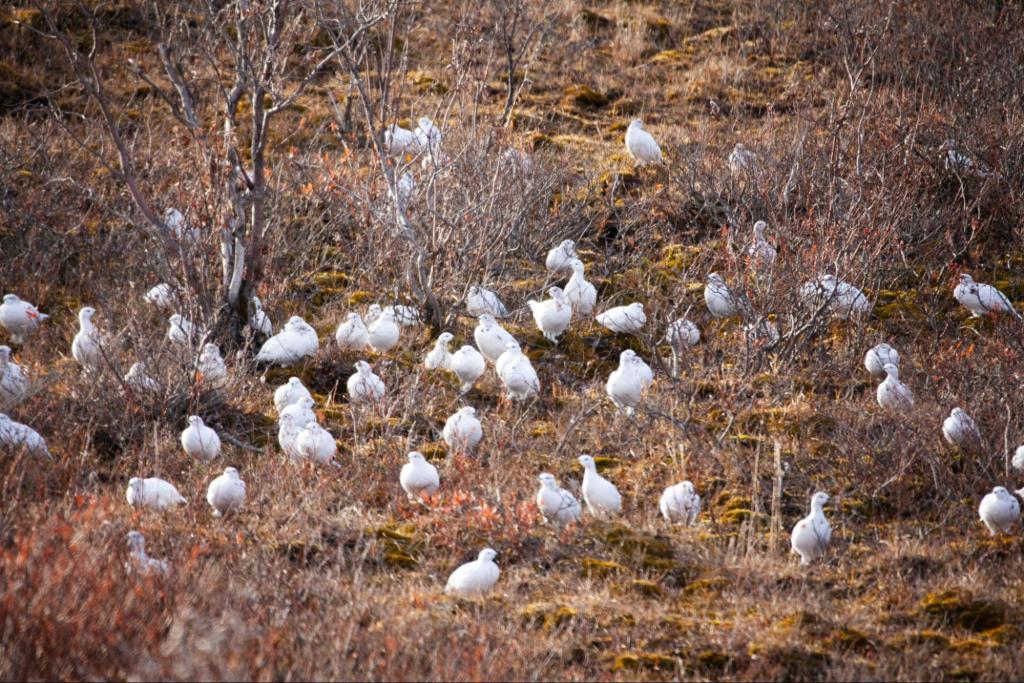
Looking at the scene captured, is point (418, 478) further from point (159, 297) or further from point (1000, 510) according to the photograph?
point (159, 297)

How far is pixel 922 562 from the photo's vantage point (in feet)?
19.4

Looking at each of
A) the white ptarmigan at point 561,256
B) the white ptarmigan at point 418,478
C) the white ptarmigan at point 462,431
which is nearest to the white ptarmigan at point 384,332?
the white ptarmigan at point 462,431

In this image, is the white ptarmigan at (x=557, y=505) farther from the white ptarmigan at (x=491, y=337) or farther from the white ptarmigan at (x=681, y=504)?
the white ptarmigan at (x=491, y=337)

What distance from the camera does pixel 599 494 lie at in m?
6.30

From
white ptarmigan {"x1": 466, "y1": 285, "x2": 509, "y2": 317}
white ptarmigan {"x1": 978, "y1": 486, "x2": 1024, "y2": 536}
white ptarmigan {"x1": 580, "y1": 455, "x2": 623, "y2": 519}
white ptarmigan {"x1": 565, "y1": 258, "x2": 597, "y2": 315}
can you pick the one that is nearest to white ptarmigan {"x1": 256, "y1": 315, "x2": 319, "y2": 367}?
white ptarmigan {"x1": 466, "y1": 285, "x2": 509, "y2": 317}

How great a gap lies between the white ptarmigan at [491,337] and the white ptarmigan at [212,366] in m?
1.70

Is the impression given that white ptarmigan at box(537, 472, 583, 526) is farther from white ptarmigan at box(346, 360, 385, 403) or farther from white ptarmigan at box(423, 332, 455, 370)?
white ptarmigan at box(423, 332, 455, 370)

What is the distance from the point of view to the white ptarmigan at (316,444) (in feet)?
21.6

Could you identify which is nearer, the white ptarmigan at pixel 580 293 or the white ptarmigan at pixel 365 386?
the white ptarmigan at pixel 365 386

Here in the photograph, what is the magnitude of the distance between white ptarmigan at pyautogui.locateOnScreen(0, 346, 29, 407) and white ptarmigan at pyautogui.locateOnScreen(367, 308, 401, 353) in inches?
87.9

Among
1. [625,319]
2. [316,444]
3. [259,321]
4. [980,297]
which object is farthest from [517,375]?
[980,297]

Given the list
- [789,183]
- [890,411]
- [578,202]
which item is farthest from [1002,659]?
[578,202]

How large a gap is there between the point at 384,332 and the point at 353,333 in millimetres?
286

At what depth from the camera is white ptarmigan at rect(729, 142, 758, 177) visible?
10422 mm
